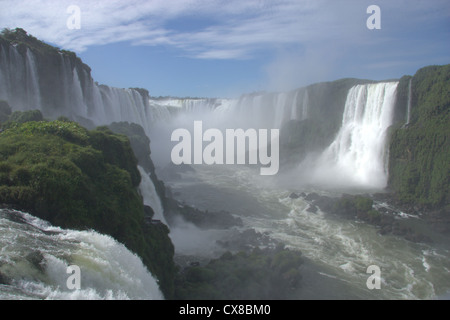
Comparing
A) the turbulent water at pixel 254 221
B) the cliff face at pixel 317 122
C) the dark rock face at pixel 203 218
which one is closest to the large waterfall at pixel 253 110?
the turbulent water at pixel 254 221

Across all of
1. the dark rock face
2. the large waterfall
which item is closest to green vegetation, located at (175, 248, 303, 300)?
the dark rock face

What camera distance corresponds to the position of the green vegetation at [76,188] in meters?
7.25

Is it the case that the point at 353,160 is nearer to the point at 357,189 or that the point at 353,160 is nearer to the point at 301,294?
the point at 357,189

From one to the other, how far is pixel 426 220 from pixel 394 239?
4.71 m

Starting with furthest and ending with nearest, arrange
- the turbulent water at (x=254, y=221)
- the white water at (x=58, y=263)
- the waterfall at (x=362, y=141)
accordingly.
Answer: the waterfall at (x=362, y=141), the turbulent water at (x=254, y=221), the white water at (x=58, y=263)

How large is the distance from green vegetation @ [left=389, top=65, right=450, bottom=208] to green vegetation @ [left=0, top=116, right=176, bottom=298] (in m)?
19.8

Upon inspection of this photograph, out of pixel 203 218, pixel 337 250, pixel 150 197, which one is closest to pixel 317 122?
pixel 203 218

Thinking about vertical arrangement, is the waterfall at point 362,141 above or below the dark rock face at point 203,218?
above

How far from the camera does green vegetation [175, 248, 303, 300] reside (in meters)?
10.6

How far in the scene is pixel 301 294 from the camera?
38.2 feet

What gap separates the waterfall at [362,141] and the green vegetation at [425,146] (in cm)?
178

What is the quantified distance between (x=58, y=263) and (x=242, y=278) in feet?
25.3

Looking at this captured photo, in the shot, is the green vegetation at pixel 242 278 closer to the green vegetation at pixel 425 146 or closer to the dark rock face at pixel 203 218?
the dark rock face at pixel 203 218

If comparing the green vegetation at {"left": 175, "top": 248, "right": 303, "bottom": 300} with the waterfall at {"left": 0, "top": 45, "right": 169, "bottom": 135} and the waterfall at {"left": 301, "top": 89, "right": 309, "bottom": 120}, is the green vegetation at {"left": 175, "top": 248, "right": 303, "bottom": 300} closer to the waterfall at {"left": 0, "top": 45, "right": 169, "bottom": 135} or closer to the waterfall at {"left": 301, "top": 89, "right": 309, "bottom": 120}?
the waterfall at {"left": 0, "top": 45, "right": 169, "bottom": 135}
